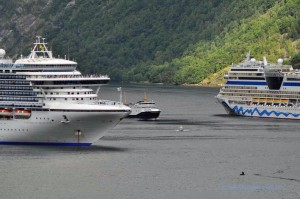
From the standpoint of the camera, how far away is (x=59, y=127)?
143 metres

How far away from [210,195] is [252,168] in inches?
757

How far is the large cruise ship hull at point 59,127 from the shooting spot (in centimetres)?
14262

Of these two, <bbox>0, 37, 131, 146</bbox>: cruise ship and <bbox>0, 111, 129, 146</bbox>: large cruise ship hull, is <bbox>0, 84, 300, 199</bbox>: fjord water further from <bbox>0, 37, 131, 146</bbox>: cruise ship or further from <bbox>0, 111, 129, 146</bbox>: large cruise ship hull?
<bbox>0, 37, 131, 146</bbox>: cruise ship

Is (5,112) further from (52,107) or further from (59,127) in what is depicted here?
(59,127)

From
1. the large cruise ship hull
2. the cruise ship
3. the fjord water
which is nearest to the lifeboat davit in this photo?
the cruise ship

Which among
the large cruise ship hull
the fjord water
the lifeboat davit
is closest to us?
the fjord water

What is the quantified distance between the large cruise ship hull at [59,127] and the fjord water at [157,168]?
158 centimetres

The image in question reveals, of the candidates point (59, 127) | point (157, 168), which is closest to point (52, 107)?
point (59, 127)

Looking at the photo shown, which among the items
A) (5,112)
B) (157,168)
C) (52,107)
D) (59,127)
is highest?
(52,107)

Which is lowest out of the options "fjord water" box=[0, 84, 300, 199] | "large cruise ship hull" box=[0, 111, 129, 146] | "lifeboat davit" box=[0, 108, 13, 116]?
"fjord water" box=[0, 84, 300, 199]

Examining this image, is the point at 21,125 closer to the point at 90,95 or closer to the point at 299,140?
the point at 90,95

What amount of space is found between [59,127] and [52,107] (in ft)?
9.53

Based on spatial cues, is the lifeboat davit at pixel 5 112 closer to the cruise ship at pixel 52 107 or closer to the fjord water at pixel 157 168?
the cruise ship at pixel 52 107

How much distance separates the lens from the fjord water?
113m
